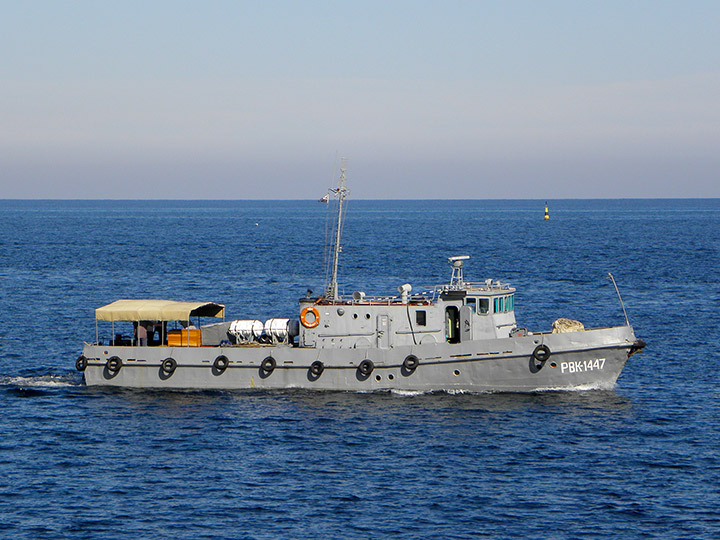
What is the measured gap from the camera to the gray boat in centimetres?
3675

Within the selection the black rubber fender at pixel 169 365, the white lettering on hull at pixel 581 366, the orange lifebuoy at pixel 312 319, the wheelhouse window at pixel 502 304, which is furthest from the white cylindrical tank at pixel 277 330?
the white lettering on hull at pixel 581 366

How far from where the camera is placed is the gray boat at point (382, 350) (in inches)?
1447

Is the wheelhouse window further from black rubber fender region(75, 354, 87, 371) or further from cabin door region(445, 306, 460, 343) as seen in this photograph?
black rubber fender region(75, 354, 87, 371)

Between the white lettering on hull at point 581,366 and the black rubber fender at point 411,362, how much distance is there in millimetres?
5478

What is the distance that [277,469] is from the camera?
97.7ft

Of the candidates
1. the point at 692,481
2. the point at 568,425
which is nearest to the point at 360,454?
the point at 568,425

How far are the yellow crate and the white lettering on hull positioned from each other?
14.6 meters

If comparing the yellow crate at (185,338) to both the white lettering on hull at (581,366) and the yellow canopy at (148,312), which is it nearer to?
the yellow canopy at (148,312)

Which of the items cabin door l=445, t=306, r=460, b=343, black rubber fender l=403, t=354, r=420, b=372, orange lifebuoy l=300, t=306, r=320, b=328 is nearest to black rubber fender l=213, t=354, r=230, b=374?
orange lifebuoy l=300, t=306, r=320, b=328

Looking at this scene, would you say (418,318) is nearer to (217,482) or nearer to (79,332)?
(217,482)

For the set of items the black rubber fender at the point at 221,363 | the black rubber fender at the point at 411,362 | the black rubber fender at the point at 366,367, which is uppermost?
the black rubber fender at the point at 411,362

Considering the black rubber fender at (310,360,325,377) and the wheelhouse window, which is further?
the wheelhouse window

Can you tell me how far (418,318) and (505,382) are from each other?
4.12m

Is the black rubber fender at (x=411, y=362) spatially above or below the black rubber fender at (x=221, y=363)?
above
